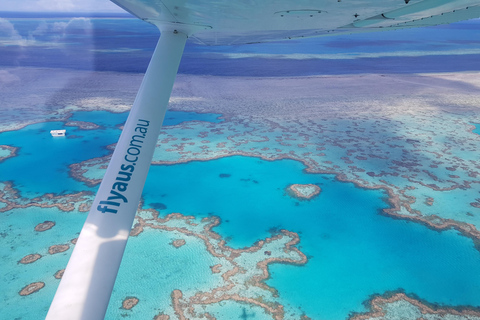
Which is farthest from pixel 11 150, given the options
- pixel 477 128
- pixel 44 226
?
pixel 477 128

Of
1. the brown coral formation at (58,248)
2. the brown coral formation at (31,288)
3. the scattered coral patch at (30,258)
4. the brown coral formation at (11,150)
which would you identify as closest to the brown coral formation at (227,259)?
the brown coral formation at (58,248)

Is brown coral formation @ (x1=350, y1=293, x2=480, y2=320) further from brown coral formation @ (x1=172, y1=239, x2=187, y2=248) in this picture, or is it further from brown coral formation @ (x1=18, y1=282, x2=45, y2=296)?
brown coral formation @ (x1=18, y1=282, x2=45, y2=296)

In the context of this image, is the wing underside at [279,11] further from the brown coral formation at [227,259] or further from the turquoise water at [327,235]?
the turquoise water at [327,235]

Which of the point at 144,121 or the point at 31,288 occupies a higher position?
the point at 144,121

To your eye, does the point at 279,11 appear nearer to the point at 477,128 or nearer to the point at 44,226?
the point at 44,226

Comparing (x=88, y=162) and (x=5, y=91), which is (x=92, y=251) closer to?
(x=88, y=162)

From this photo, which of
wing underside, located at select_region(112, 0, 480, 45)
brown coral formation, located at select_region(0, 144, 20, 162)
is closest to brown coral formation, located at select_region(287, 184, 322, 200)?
wing underside, located at select_region(112, 0, 480, 45)
